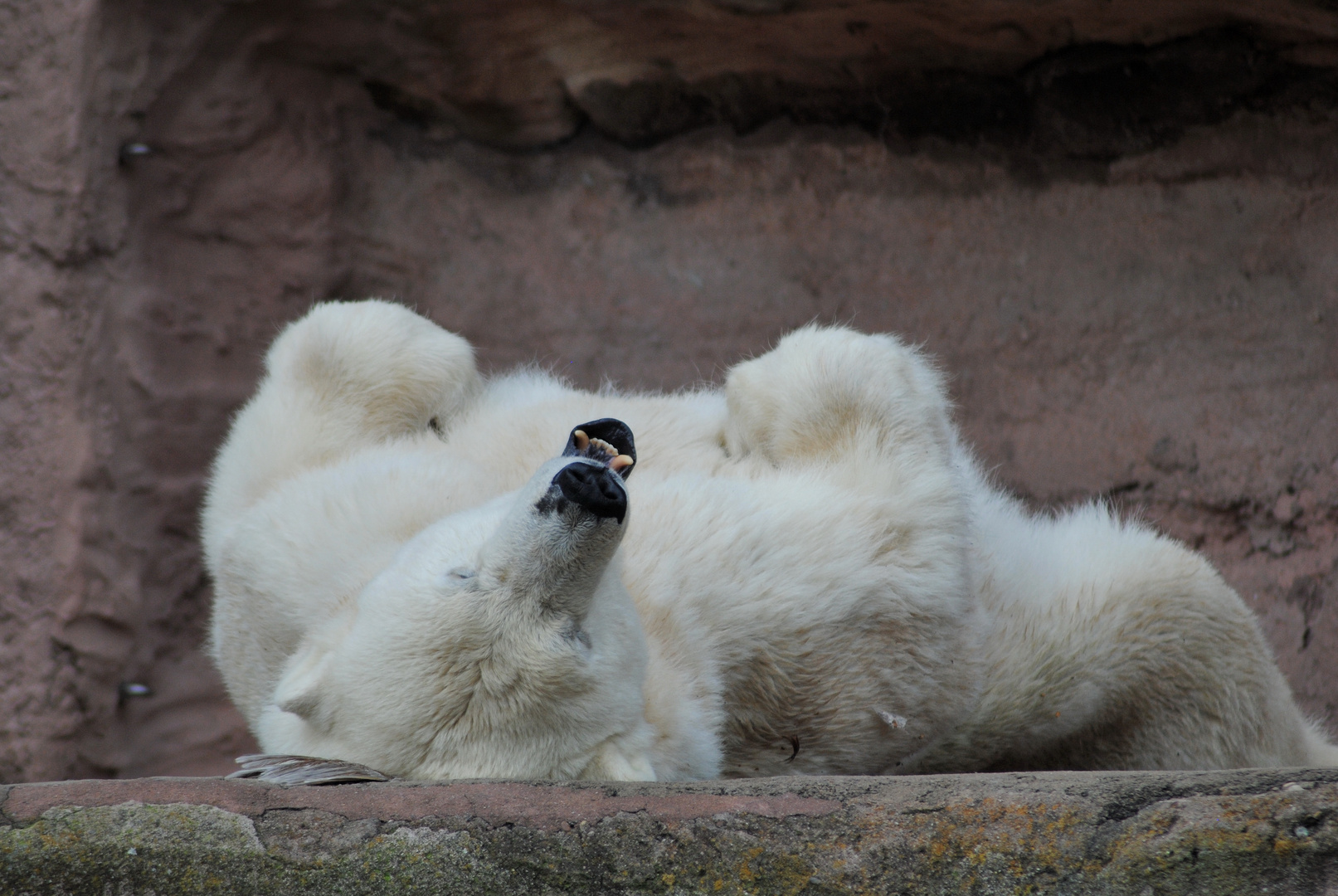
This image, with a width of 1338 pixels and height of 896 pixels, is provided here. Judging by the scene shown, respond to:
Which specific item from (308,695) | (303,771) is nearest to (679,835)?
(303,771)

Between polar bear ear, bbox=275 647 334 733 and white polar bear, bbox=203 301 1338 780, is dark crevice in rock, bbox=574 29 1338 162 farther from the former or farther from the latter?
polar bear ear, bbox=275 647 334 733

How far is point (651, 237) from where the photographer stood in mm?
5164

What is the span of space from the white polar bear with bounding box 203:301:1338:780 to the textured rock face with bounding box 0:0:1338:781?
112 cm

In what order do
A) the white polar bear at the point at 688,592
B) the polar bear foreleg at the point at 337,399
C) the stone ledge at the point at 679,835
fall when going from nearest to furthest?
the stone ledge at the point at 679,835
the white polar bear at the point at 688,592
the polar bear foreleg at the point at 337,399

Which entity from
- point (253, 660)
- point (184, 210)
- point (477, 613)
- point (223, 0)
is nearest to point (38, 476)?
point (184, 210)

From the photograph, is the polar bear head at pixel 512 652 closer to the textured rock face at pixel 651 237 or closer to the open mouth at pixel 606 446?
the open mouth at pixel 606 446

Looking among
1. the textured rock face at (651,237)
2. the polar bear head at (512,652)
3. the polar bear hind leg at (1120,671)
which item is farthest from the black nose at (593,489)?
the textured rock face at (651,237)

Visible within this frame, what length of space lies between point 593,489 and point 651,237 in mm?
3080

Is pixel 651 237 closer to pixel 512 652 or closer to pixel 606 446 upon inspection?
pixel 606 446

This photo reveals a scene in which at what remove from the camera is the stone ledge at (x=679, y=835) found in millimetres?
1887

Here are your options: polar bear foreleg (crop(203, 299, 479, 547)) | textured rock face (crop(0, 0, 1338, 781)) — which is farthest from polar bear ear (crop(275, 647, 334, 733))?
textured rock face (crop(0, 0, 1338, 781))

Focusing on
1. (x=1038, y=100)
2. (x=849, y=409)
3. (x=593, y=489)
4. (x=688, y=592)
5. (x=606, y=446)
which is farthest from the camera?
(x=1038, y=100)

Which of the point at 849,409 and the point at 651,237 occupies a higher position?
the point at 849,409

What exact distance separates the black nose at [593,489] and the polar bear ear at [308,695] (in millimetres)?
747
